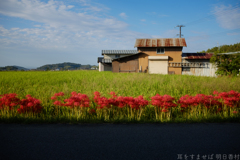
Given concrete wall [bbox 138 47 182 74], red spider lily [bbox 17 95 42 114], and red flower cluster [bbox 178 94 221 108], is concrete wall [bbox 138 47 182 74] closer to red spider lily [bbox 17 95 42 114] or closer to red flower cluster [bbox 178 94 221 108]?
red flower cluster [bbox 178 94 221 108]

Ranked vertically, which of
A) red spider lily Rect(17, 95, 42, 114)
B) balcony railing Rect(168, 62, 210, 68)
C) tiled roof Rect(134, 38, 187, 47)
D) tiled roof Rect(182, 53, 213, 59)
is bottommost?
red spider lily Rect(17, 95, 42, 114)

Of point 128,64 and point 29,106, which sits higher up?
point 128,64

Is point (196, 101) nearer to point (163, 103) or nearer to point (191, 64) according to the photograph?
point (163, 103)

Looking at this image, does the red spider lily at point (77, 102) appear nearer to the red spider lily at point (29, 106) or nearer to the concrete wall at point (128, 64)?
the red spider lily at point (29, 106)

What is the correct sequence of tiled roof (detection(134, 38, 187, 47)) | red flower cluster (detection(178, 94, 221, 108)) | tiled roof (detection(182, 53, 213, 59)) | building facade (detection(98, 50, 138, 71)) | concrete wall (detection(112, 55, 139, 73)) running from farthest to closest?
building facade (detection(98, 50, 138, 71)) < concrete wall (detection(112, 55, 139, 73)) < tiled roof (detection(134, 38, 187, 47)) < tiled roof (detection(182, 53, 213, 59)) < red flower cluster (detection(178, 94, 221, 108))

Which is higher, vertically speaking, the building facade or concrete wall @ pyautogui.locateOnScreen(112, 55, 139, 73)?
the building facade

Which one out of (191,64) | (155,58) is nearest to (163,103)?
(155,58)

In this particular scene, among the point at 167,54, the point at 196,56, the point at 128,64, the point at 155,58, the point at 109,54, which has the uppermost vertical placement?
the point at 109,54

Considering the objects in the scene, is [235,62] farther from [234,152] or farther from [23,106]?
[23,106]

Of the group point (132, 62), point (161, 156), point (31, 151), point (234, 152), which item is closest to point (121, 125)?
point (161, 156)

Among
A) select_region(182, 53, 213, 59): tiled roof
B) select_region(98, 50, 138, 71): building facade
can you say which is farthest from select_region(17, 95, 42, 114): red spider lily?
select_region(98, 50, 138, 71): building facade

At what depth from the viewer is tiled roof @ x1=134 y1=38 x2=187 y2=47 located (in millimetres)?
23820

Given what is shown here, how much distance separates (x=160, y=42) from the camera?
24.5 meters

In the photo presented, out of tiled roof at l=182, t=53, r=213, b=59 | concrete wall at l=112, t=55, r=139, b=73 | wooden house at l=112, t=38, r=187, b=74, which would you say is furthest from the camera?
concrete wall at l=112, t=55, r=139, b=73
